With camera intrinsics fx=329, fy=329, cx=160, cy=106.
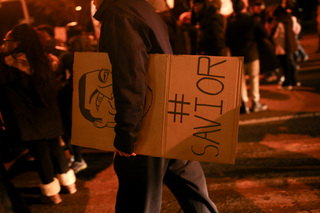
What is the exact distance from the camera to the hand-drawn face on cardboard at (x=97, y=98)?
84.5 inches

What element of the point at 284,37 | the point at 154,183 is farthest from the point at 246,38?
the point at 154,183

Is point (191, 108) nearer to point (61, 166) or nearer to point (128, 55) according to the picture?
point (128, 55)

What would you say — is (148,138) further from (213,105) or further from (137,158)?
(213,105)

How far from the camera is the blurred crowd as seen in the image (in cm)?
321

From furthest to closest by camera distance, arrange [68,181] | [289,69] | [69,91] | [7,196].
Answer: [289,69]
[69,91]
[68,181]
[7,196]

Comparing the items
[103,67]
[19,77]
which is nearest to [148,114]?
[103,67]

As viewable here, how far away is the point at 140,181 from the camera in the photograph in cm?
208

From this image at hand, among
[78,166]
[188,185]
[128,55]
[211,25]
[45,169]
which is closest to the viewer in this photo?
[128,55]

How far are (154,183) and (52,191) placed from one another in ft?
6.19

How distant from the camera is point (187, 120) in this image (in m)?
2.01

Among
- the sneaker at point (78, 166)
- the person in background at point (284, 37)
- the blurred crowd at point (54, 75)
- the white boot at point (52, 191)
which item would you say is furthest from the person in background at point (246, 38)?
the white boot at point (52, 191)

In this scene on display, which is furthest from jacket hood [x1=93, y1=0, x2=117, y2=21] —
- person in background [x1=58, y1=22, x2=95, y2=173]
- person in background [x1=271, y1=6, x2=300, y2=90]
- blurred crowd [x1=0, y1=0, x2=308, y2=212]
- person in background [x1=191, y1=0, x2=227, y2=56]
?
person in background [x1=271, y1=6, x2=300, y2=90]

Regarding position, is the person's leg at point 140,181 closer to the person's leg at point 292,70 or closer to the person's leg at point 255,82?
the person's leg at point 255,82

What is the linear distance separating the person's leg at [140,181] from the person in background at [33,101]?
1564mm
